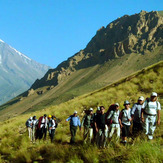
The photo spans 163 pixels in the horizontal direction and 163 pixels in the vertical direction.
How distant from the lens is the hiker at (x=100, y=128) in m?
8.51

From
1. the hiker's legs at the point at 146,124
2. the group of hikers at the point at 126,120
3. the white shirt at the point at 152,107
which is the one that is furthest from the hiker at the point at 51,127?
the white shirt at the point at 152,107

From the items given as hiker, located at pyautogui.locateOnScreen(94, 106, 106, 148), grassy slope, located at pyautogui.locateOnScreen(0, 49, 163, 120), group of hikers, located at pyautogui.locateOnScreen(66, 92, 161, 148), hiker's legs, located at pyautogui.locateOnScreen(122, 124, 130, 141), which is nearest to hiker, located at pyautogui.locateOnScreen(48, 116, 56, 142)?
group of hikers, located at pyautogui.locateOnScreen(66, 92, 161, 148)

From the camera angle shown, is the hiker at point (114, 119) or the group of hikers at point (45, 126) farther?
the group of hikers at point (45, 126)

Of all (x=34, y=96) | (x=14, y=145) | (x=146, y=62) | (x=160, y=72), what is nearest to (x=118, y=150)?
(x=14, y=145)

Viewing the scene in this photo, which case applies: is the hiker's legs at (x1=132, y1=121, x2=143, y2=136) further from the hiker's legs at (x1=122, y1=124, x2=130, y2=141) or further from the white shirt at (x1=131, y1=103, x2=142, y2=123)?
the hiker's legs at (x1=122, y1=124, x2=130, y2=141)

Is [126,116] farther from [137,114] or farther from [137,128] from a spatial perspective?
[137,128]

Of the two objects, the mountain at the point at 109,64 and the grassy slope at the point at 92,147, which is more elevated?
the mountain at the point at 109,64

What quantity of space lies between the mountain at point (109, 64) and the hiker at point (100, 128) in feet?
327

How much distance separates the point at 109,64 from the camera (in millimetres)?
151500

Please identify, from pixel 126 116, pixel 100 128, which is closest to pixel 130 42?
pixel 126 116

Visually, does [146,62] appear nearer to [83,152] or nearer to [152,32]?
[152,32]

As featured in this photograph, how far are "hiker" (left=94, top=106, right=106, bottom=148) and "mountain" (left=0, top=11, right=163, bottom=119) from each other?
99.6 meters

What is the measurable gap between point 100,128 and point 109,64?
475 feet

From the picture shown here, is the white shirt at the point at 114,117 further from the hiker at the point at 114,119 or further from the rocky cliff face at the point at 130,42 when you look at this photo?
the rocky cliff face at the point at 130,42
